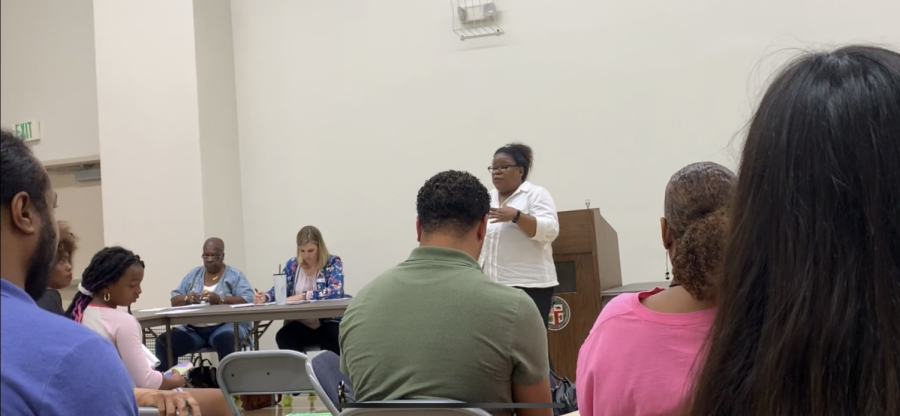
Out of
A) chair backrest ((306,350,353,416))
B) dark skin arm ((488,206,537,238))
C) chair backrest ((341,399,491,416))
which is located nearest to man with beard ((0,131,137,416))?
chair backrest ((341,399,491,416))

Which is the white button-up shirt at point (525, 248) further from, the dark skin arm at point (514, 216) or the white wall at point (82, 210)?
the white wall at point (82, 210)

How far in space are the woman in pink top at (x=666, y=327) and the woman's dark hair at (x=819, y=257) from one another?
683 mm

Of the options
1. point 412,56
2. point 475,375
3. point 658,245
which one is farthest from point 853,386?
point 412,56

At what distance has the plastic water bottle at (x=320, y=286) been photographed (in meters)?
4.94

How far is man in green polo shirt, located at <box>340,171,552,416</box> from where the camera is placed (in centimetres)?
161

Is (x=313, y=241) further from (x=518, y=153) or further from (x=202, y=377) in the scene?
(x=518, y=153)

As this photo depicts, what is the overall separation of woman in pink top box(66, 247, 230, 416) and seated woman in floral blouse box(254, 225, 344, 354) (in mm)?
1906

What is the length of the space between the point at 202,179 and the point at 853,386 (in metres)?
6.10

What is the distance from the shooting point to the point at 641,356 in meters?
1.21

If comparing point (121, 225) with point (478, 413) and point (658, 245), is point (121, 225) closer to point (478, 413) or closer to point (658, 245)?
point (658, 245)

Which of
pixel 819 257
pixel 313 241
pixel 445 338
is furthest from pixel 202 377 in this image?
pixel 819 257

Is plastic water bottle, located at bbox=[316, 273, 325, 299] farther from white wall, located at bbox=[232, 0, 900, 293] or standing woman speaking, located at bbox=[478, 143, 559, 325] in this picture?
standing woman speaking, located at bbox=[478, 143, 559, 325]

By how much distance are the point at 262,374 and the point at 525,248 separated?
162 centimetres

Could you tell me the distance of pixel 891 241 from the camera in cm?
45
